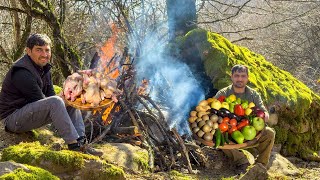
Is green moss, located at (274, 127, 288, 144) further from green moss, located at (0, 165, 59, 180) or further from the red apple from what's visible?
green moss, located at (0, 165, 59, 180)

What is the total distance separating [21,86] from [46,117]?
42 cm

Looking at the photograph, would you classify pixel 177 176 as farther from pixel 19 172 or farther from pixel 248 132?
pixel 19 172

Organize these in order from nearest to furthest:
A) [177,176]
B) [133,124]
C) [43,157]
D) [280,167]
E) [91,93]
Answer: [43,157] → [91,93] → [177,176] → [133,124] → [280,167]

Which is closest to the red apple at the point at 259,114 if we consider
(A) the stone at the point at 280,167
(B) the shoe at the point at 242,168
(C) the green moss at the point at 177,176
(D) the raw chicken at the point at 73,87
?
(C) the green moss at the point at 177,176

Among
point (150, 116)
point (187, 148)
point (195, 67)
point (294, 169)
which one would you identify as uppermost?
point (195, 67)

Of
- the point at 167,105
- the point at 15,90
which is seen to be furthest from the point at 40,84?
the point at 167,105

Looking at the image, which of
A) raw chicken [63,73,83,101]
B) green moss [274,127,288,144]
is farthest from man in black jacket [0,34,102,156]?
green moss [274,127,288,144]

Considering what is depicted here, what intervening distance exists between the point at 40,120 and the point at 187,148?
7.36 ft

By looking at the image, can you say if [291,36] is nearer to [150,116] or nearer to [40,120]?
[150,116]

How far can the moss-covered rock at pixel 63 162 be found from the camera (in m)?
3.68

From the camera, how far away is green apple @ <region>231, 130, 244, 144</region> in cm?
459

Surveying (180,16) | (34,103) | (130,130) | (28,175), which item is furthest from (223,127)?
Answer: (180,16)

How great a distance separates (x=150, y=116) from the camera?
20.6 feet

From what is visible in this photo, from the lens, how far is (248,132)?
4.62 metres
